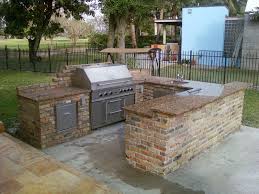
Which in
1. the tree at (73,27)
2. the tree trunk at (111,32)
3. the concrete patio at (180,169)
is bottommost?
the concrete patio at (180,169)

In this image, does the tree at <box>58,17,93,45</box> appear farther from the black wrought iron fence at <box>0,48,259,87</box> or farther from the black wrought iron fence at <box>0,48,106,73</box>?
the black wrought iron fence at <box>0,48,259,87</box>

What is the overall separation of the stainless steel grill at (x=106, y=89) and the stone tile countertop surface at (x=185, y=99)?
2.87 feet

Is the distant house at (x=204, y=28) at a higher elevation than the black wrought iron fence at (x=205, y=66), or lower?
higher

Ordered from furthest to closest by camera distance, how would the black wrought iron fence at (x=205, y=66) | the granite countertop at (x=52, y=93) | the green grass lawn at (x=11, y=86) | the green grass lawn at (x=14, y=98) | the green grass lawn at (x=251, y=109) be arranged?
1. the black wrought iron fence at (x=205, y=66)
2. the green grass lawn at (x=11, y=86)
3. the green grass lawn at (x=14, y=98)
4. the green grass lawn at (x=251, y=109)
5. the granite countertop at (x=52, y=93)

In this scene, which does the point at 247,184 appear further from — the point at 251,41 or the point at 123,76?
the point at 251,41

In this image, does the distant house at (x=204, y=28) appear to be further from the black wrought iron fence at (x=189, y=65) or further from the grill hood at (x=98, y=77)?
the grill hood at (x=98, y=77)

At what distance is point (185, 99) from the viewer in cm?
520

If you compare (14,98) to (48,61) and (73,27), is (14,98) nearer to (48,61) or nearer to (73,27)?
(48,61)

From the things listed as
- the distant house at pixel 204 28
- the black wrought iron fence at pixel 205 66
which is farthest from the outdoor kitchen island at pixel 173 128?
the distant house at pixel 204 28

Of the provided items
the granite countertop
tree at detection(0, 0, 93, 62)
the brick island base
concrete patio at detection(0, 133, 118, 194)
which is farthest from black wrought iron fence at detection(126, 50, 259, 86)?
concrete patio at detection(0, 133, 118, 194)

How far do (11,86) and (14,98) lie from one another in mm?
2198

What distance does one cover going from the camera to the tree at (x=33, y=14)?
19.0 meters

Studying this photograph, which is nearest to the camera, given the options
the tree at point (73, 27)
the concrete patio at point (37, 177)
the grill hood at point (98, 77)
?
the concrete patio at point (37, 177)

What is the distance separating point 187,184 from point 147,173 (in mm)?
609
